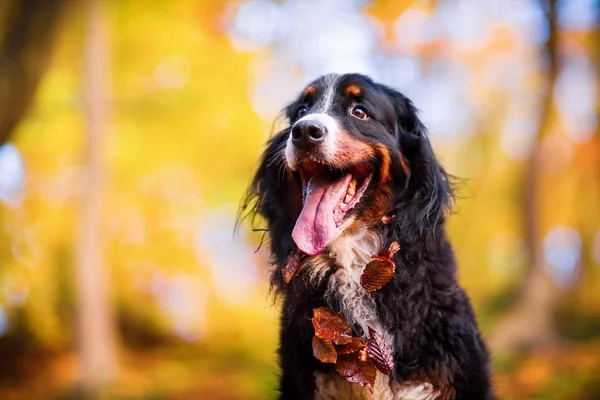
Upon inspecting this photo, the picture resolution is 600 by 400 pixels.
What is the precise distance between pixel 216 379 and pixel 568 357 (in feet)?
18.4

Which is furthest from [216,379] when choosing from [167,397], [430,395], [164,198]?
[430,395]

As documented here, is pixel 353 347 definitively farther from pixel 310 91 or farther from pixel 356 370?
pixel 310 91

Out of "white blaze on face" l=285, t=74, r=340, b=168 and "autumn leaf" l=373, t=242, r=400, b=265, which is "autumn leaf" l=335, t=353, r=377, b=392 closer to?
"autumn leaf" l=373, t=242, r=400, b=265

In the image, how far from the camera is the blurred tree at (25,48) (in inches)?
168

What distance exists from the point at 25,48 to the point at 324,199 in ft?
8.14

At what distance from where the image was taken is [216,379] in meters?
10.6

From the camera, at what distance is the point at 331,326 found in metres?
3.27

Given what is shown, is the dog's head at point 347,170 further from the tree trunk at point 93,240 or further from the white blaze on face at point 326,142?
the tree trunk at point 93,240

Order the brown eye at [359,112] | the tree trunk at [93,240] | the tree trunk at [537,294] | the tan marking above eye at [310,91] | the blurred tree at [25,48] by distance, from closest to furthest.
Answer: the brown eye at [359,112] → the tan marking above eye at [310,91] → the blurred tree at [25,48] → the tree trunk at [537,294] → the tree trunk at [93,240]

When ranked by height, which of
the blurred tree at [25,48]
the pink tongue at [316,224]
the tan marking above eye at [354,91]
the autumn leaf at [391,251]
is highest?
the blurred tree at [25,48]

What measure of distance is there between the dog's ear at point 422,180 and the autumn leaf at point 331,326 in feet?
2.18

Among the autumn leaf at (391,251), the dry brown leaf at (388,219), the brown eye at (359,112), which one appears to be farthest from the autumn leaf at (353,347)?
the brown eye at (359,112)

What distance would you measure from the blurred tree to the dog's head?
1.86 metres

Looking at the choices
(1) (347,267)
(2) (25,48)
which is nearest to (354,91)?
(1) (347,267)
